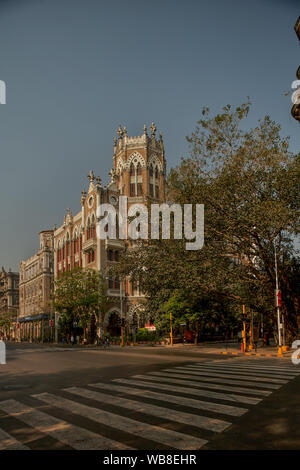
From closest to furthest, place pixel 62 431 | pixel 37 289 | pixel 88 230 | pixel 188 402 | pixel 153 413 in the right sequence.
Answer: pixel 62 431
pixel 153 413
pixel 188 402
pixel 88 230
pixel 37 289

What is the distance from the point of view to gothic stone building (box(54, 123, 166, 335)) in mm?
51438

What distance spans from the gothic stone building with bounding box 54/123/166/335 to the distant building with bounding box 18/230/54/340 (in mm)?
18440

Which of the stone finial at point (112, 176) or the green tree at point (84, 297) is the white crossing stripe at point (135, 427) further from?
the stone finial at point (112, 176)

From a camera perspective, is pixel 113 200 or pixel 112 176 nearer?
pixel 113 200

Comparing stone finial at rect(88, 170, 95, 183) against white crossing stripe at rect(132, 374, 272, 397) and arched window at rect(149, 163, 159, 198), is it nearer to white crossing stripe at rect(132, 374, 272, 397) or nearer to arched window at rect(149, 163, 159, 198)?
arched window at rect(149, 163, 159, 198)

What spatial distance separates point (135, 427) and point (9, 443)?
202cm

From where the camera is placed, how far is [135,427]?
6488mm

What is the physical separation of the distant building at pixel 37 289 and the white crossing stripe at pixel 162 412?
2438 inches

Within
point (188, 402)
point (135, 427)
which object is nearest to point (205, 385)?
point (188, 402)

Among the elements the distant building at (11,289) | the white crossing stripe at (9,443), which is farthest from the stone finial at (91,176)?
the distant building at (11,289)

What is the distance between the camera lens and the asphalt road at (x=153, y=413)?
5770mm

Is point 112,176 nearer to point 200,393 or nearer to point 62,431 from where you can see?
point 200,393

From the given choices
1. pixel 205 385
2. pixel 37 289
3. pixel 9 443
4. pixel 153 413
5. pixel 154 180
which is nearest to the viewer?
pixel 9 443
